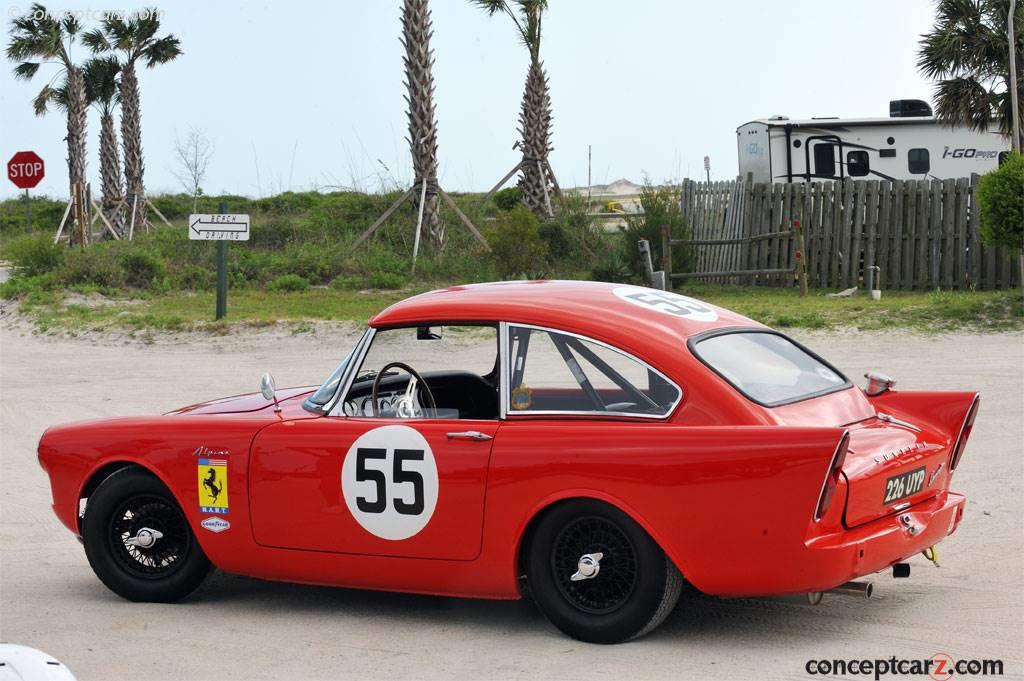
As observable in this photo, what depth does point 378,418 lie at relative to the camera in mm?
6059

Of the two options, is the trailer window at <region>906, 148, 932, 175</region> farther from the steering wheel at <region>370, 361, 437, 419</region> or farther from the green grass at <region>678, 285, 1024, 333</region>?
the steering wheel at <region>370, 361, 437, 419</region>

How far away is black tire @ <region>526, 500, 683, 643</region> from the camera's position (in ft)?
17.3

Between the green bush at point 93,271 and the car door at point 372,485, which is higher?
the green bush at point 93,271

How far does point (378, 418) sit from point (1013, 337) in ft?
38.6

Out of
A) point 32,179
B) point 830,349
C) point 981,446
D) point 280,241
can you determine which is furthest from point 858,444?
point 32,179

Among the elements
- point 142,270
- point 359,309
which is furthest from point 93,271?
point 359,309

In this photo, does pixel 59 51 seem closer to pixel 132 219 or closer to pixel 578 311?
pixel 132 219

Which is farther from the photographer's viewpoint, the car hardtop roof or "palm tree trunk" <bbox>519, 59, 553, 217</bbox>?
"palm tree trunk" <bbox>519, 59, 553, 217</bbox>

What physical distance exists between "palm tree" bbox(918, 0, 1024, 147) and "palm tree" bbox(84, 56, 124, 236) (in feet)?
74.0

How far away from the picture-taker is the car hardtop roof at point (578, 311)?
572cm

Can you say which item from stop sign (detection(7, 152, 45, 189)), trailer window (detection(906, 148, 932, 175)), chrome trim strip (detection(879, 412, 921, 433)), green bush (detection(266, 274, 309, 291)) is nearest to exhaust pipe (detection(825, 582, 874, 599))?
chrome trim strip (detection(879, 412, 921, 433))

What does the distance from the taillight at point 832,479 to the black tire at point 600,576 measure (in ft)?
2.14

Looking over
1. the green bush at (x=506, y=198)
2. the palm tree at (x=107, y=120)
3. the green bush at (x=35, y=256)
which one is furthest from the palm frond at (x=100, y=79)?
the green bush at (x=35, y=256)

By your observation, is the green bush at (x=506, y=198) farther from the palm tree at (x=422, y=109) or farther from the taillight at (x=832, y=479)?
the taillight at (x=832, y=479)
